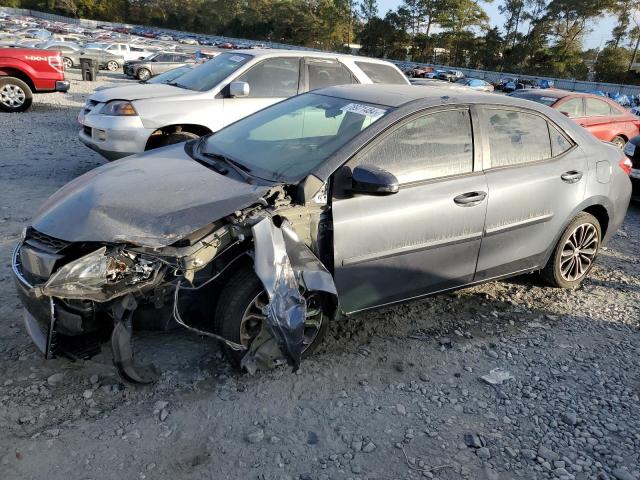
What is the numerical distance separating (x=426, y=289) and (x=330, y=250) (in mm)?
822

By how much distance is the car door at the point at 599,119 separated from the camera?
9.73m

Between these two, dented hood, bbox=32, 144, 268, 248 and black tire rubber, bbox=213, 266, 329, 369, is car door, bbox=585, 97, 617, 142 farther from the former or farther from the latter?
black tire rubber, bbox=213, 266, 329, 369

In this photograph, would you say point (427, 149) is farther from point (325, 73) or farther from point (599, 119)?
point (599, 119)

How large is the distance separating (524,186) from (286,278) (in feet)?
6.54

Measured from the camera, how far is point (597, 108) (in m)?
9.95

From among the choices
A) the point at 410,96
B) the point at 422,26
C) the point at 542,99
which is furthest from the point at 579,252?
the point at 422,26

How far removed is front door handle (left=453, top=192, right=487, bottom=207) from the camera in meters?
3.30

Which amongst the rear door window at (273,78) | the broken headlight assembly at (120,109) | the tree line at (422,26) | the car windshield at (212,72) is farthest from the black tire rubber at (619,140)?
the tree line at (422,26)

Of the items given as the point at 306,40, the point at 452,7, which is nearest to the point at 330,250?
the point at 452,7

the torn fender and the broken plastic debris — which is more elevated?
the torn fender

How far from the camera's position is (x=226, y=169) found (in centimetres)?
328

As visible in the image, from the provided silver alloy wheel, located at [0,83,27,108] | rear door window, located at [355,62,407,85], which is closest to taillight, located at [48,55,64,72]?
silver alloy wheel, located at [0,83,27,108]

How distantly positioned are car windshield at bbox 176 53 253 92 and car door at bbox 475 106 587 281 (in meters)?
3.93

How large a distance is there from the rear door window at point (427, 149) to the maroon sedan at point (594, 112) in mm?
6821
